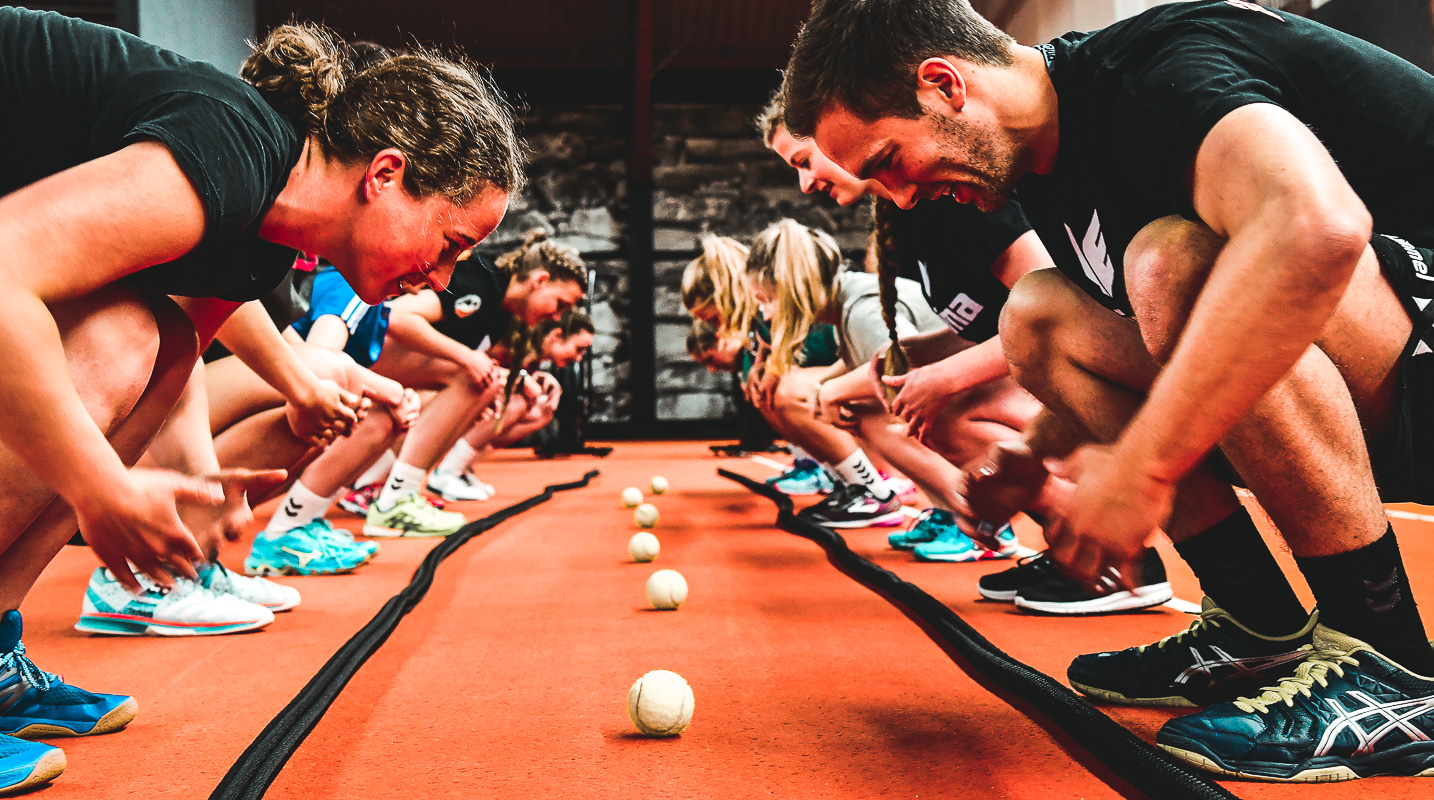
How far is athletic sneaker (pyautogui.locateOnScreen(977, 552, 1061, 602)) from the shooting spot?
1905mm

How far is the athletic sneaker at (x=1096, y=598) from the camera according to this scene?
1776 mm

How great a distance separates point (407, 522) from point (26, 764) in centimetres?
212

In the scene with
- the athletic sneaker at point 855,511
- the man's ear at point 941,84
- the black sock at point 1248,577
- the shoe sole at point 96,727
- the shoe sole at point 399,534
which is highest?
the man's ear at point 941,84

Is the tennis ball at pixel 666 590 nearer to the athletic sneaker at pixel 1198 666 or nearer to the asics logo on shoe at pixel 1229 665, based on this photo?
the athletic sneaker at pixel 1198 666

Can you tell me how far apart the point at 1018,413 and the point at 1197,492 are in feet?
3.83

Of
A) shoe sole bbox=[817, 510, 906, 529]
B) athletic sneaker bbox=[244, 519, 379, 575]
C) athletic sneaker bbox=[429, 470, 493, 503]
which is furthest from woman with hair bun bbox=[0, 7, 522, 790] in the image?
athletic sneaker bbox=[429, 470, 493, 503]

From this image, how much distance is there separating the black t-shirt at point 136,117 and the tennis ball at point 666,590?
108 cm

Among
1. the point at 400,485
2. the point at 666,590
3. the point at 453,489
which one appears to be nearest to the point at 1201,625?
the point at 666,590

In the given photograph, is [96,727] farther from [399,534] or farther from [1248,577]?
[399,534]

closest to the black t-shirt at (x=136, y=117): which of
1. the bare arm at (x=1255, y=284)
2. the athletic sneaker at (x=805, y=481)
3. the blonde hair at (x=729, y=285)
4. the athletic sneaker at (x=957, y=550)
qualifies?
the bare arm at (x=1255, y=284)

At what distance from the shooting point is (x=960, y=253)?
6.70 ft

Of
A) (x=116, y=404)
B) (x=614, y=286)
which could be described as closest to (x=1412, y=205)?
(x=116, y=404)

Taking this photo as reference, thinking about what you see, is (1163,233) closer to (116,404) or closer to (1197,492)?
(1197,492)

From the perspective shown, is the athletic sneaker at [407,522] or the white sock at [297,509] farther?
the athletic sneaker at [407,522]
